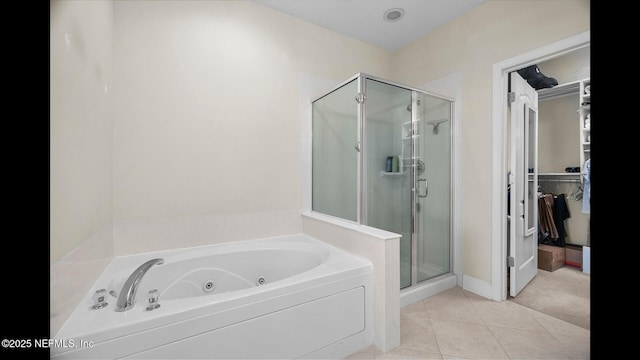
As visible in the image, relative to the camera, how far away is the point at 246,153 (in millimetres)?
2305

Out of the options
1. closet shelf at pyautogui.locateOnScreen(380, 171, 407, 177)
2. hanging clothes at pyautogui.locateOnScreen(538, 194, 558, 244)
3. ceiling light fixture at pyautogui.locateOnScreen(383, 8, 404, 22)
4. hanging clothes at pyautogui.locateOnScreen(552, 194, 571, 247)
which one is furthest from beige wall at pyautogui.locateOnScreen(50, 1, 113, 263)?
hanging clothes at pyautogui.locateOnScreen(552, 194, 571, 247)

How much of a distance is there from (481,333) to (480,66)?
2.08 metres

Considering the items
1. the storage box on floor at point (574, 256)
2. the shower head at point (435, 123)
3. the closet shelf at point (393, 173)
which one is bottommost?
the storage box on floor at point (574, 256)

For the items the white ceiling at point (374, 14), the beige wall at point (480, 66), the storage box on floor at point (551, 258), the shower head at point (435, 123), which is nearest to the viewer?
the beige wall at point (480, 66)

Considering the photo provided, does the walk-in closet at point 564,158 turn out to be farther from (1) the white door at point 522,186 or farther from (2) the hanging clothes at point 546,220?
(1) the white door at point 522,186

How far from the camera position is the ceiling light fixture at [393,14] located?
2.43m

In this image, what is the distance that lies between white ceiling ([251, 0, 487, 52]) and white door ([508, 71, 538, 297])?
84 centimetres

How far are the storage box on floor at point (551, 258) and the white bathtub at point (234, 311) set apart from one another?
98.0 inches

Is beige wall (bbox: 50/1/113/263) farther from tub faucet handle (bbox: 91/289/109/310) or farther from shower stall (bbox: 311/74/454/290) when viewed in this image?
Answer: shower stall (bbox: 311/74/454/290)

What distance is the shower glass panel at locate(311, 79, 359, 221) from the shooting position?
2.15m

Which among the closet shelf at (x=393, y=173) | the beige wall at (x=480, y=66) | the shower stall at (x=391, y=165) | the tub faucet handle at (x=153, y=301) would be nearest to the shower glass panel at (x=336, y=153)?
the shower stall at (x=391, y=165)

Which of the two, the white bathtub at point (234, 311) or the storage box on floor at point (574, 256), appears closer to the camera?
the white bathtub at point (234, 311)
